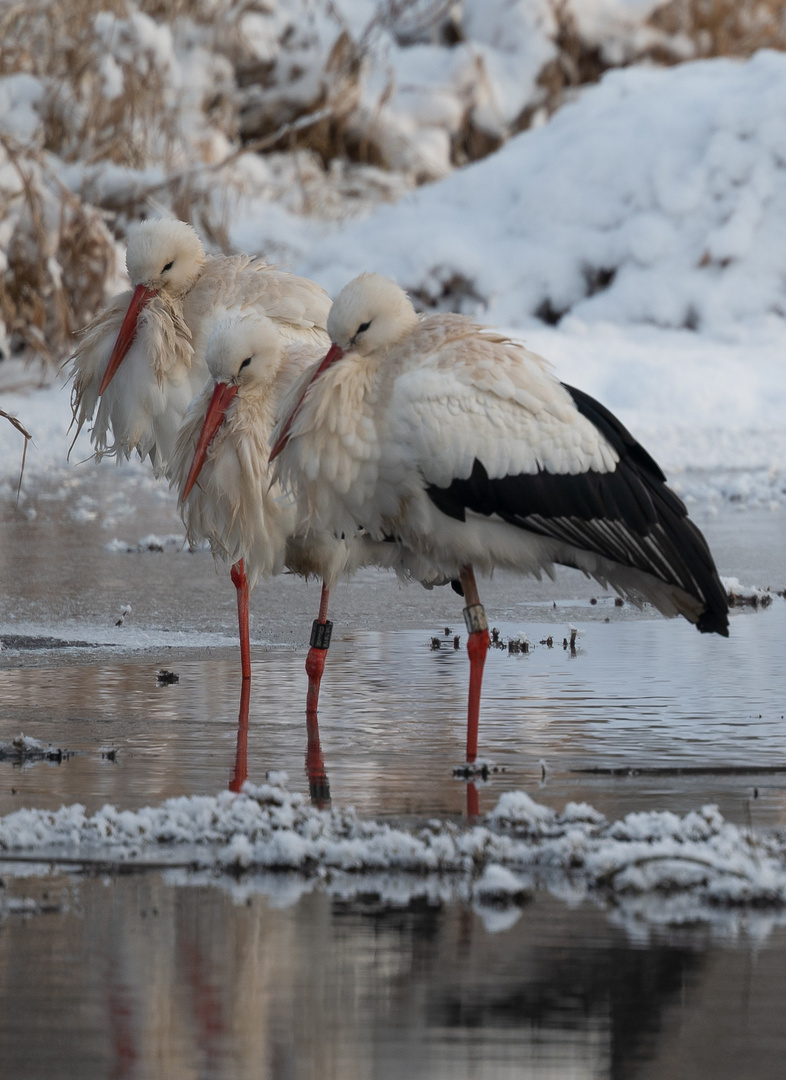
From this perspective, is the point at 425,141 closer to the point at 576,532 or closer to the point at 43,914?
the point at 576,532

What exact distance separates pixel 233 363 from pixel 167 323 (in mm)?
1215

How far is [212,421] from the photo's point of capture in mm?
6676

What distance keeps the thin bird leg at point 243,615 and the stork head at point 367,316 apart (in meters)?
1.18

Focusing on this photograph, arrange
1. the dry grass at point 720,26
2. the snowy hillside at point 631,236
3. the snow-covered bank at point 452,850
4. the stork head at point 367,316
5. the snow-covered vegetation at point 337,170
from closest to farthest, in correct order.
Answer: the snow-covered bank at point 452,850, the stork head at point 367,316, the snow-covered vegetation at point 337,170, the snowy hillside at point 631,236, the dry grass at point 720,26

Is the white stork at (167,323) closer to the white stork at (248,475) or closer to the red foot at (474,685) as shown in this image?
the white stork at (248,475)

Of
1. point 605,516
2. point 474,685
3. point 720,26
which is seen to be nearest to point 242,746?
point 474,685

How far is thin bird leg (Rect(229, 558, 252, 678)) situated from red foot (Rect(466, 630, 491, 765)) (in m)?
0.90

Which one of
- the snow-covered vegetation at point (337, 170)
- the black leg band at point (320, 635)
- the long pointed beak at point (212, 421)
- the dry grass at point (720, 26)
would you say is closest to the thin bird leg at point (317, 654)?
the black leg band at point (320, 635)

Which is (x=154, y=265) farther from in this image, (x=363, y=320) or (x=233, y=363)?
(x=363, y=320)

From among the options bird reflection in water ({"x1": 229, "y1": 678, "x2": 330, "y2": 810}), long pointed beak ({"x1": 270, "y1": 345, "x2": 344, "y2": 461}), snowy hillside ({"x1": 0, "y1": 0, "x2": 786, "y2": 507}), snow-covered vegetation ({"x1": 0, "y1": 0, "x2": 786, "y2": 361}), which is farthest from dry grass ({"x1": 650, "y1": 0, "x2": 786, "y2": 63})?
bird reflection in water ({"x1": 229, "y1": 678, "x2": 330, "y2": 810})

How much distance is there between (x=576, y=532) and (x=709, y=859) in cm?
219

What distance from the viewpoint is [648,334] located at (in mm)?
18984

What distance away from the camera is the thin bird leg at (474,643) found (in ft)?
18.9

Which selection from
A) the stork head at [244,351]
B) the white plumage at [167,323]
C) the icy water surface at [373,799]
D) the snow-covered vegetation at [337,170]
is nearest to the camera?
the icy water surface at [373,799]
